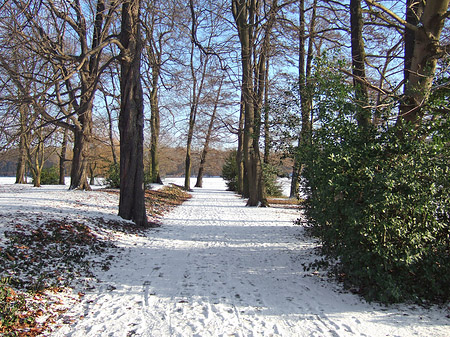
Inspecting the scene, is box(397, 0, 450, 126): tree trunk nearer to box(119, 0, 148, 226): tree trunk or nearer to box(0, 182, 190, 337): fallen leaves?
box(0, 182, 190, 337): fallen leaves

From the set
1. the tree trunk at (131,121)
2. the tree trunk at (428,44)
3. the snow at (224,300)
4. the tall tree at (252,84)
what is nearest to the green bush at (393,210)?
the snow at (224,300)

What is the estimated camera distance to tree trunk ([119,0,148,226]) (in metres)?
9.62

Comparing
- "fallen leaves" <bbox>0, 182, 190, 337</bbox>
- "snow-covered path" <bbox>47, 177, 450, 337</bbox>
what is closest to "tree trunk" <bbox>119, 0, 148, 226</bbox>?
"fallen leaves" <bbox>0, 182, 190, 337</bbox>

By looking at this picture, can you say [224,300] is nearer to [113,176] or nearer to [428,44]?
[428,44]

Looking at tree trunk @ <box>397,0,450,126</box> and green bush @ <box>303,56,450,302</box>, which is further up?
tree trunk @ <box>397,0,450,126</box>

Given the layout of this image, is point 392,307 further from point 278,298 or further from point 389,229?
point 278,298

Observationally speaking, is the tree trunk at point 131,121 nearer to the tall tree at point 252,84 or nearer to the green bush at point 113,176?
the tall tree at point 252,84

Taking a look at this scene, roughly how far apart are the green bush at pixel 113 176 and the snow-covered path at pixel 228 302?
43.4 ft

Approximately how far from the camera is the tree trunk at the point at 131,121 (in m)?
9.62

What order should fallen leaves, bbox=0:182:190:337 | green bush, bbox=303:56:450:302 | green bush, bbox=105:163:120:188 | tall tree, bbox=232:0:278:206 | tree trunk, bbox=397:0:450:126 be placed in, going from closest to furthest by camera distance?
1. fallen leaves, bbox=0:182:190:337
2. green bush, bbox=303:56:450:302
3. tree trunk, bbox=397:0:450:126
4. tall tree, bbox=232:0:278:206
5. green bush, bbox=105:163:120:188

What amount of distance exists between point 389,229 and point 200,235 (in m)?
5.74

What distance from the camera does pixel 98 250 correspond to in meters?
6.48

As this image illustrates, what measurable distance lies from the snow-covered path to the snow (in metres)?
0.01

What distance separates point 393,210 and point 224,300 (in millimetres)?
2546
